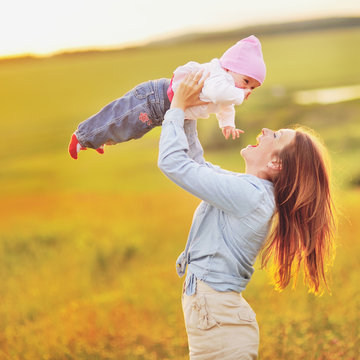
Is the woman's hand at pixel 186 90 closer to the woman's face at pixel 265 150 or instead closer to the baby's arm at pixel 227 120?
the baby's arm at pixel 227 120

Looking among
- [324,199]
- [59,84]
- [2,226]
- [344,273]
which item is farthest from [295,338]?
[59,84]

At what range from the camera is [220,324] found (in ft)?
5.79

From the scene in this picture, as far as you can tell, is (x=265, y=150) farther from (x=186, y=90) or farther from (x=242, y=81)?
(x=186, y=90)

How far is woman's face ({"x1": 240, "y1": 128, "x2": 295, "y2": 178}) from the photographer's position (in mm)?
1823

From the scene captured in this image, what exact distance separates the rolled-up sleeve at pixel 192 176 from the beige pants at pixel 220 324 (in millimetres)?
296

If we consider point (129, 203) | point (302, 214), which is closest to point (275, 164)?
point (302, 214)

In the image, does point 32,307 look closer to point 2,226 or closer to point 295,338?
point 2,226

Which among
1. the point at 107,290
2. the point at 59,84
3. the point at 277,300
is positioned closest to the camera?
the point at 277,300

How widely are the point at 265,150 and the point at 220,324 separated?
582mm

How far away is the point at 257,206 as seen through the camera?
67.9 inches

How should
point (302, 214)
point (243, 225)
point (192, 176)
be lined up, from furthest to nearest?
point (302, 214) < point (243, 225) < point (192, 176)

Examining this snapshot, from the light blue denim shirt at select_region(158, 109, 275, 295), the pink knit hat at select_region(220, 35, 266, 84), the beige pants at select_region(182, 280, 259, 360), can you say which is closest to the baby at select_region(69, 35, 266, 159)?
the pink knit hat at select_region(220, 35, 266, 84)

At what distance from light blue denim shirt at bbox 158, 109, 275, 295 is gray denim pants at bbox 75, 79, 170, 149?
5.0 inches

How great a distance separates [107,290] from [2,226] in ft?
4.96
